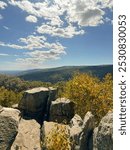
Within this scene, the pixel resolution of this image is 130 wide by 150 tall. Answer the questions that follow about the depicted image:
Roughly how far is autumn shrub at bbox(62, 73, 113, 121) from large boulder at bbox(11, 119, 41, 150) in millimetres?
14761

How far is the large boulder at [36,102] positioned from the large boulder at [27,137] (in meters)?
Result: 7.32

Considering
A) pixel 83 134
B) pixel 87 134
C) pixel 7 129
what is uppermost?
pixel 7 129

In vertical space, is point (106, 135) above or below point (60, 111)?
above

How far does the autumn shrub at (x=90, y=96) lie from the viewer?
60906 millimetres

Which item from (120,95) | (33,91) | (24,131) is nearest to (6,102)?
(33,91)

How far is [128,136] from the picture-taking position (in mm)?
16781

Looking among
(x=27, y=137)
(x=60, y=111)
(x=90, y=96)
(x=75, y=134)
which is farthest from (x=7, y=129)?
(x=90, y=96)

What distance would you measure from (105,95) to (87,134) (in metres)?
24.7

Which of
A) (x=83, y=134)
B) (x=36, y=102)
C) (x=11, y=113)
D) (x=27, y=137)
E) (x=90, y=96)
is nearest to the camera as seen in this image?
(x=83, y=134)

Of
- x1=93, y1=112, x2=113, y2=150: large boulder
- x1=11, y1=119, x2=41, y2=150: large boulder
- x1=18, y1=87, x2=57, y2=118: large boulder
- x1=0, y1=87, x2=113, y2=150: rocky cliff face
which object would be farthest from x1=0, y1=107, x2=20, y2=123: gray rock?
x1=18, y1=87, x2=57, y2=118: large boulder

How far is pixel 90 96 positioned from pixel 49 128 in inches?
896

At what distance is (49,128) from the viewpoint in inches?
1763

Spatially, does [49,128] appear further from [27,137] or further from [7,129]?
[7,129]

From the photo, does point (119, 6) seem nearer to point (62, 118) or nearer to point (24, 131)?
point (24, 131)
